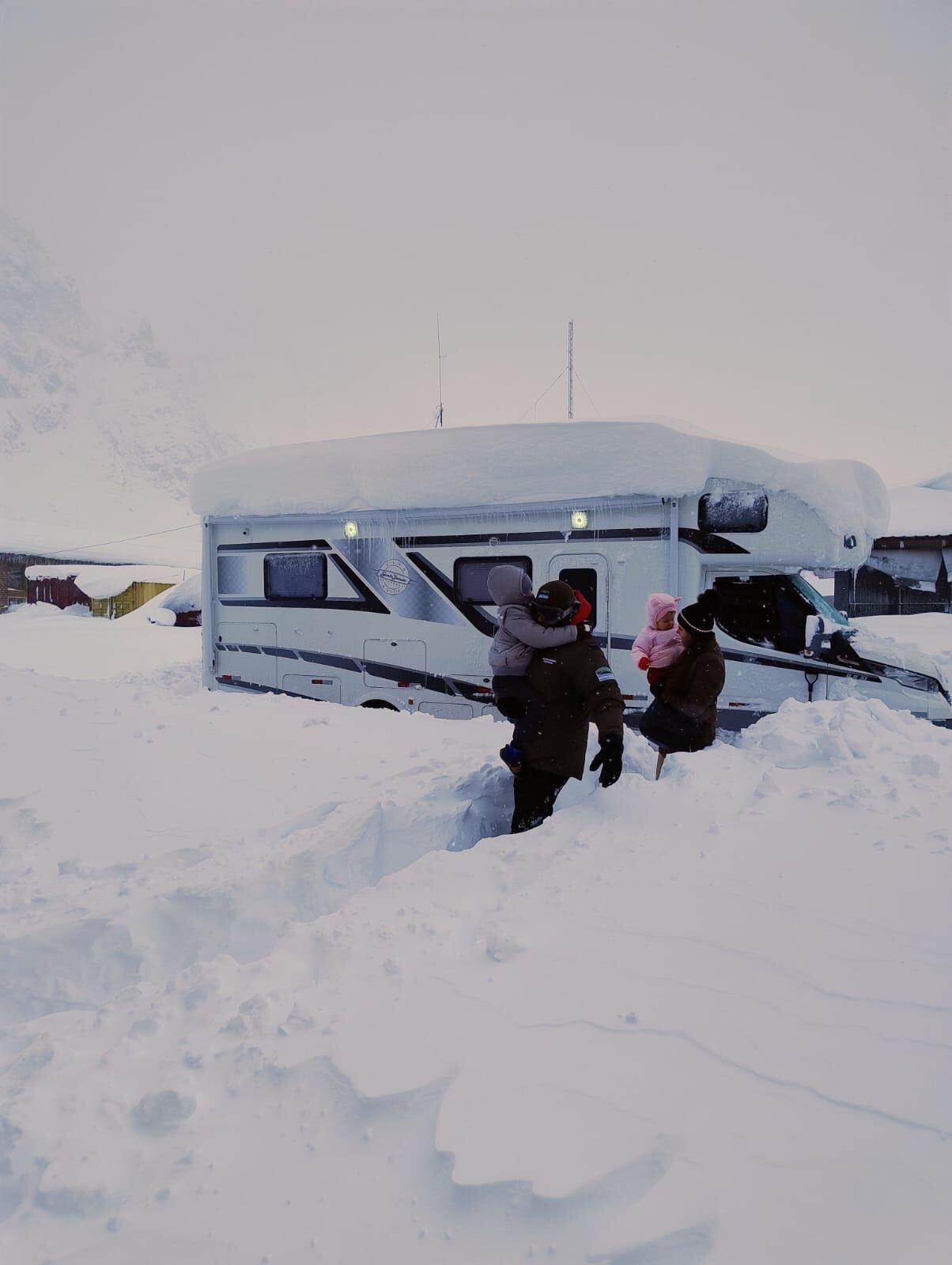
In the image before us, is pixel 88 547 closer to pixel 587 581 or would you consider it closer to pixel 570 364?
pixel 570 364

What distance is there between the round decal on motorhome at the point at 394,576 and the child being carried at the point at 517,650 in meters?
3.74

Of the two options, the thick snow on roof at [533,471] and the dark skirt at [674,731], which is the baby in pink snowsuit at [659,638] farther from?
the thick snow on roof at [533,471]

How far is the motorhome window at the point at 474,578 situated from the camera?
7582mm

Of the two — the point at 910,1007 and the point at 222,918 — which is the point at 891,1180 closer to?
the point at 910,1007

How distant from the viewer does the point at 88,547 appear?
1403 inches

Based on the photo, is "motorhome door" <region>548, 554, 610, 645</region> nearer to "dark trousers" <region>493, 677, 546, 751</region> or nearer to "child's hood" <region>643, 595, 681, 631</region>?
"child's hood" <region>643, 595, 681, 631</region>

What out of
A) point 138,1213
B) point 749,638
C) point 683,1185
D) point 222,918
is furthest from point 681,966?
point 749,638

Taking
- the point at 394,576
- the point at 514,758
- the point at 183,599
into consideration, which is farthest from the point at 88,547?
the point at 514,758

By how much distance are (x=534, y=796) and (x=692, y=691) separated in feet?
4.23

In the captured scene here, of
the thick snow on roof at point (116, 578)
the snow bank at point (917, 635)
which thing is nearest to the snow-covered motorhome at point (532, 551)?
the snow bank at point (917, 635)

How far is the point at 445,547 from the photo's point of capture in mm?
7746

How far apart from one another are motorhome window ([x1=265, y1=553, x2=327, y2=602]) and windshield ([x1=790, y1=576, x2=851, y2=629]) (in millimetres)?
5084

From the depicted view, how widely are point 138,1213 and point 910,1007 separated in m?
1.90

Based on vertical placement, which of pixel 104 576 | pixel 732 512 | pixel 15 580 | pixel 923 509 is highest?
pixel 923 509
